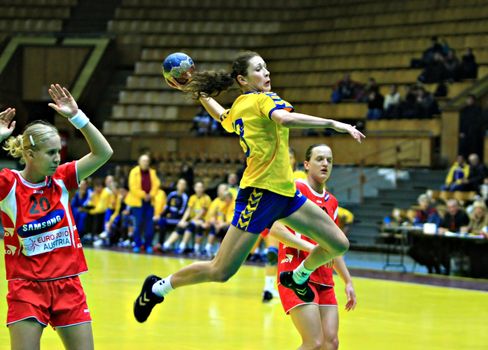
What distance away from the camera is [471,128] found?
20.0 m

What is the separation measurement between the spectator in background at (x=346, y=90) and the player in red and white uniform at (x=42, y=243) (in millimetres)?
18635

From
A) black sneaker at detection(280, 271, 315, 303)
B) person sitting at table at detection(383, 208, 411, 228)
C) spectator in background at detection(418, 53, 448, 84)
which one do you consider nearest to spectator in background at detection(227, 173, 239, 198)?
person sitting at table at detection(383, 208, 411, 228)

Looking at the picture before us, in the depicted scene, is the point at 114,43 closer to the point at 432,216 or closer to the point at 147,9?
the point at 147,9

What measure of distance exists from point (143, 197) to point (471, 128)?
7035 mm

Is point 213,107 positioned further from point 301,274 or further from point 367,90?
point 367,90

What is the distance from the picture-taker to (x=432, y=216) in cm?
1577

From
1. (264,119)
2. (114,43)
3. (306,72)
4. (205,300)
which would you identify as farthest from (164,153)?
(264,119)

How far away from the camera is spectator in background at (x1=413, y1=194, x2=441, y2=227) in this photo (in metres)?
15.8

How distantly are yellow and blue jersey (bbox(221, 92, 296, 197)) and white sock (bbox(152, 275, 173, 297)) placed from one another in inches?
35.1

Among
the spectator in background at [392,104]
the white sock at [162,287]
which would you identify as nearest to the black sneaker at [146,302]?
the white sock at [162,287]

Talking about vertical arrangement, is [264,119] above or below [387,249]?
above

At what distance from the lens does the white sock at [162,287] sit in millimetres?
6309

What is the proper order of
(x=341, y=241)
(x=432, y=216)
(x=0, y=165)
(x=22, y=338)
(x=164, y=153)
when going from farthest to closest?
(x=0, y=165), (x=164, y=153), (x=432, y=216), (x=341, y=241), (x=22, y=338)

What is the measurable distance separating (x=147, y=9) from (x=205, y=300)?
20.5 m
